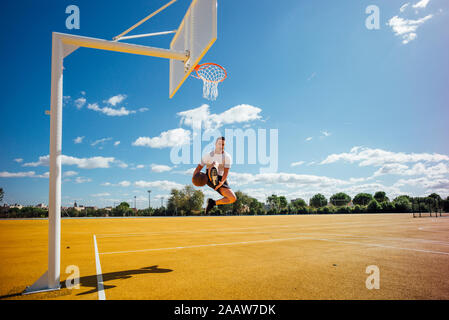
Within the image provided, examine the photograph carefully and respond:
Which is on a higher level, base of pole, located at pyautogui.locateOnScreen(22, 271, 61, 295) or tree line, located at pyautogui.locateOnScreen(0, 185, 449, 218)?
base of pole, located at pyautogui.locateOnScreen(22, 271, 61, 295)

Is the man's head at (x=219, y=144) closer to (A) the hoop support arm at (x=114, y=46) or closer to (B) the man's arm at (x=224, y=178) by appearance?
(B) the man's arm at (x=224, y=178)

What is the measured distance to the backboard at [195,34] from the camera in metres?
6.01

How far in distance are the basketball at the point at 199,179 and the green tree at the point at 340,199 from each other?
409ft

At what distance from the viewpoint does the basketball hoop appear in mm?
8219

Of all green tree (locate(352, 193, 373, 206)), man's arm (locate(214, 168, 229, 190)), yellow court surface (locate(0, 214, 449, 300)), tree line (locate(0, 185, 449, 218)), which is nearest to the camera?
yellow court surface (locate(0, 214, 449, 300))

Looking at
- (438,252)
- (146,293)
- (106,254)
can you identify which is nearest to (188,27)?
(146,293)

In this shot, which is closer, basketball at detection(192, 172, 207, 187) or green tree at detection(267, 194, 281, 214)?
basketball at detection(192, 172, 207, 187)

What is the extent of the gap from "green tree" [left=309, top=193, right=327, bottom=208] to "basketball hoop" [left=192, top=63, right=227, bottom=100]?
124029 millimetres

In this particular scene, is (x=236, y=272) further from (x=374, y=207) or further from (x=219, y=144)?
(x=374, y=207)

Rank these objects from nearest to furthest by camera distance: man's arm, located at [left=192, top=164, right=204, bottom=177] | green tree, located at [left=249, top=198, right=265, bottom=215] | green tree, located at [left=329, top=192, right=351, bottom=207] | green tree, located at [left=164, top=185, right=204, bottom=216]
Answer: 1. man's arm, located at [left=192, top=164, right=204, bottom=177]
2. green tree, located at [left=164, top=185, right=204, bottom=216]
3. green tree, located at [left=249, top=198, right=265, bottom=215]
4. green tree, located at [left=329, top=192, right=351, bottom=207]

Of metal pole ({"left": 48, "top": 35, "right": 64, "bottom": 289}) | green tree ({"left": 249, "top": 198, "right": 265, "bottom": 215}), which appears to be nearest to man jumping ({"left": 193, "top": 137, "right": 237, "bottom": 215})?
metal pole ({"left": 48, "top": 35, "right": 64, "bottom": 289})

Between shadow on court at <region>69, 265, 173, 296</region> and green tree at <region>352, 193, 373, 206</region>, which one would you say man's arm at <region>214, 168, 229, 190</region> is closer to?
shadow on court at <region>69, 265, 173, 296</region>

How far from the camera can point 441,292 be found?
17.3ft
